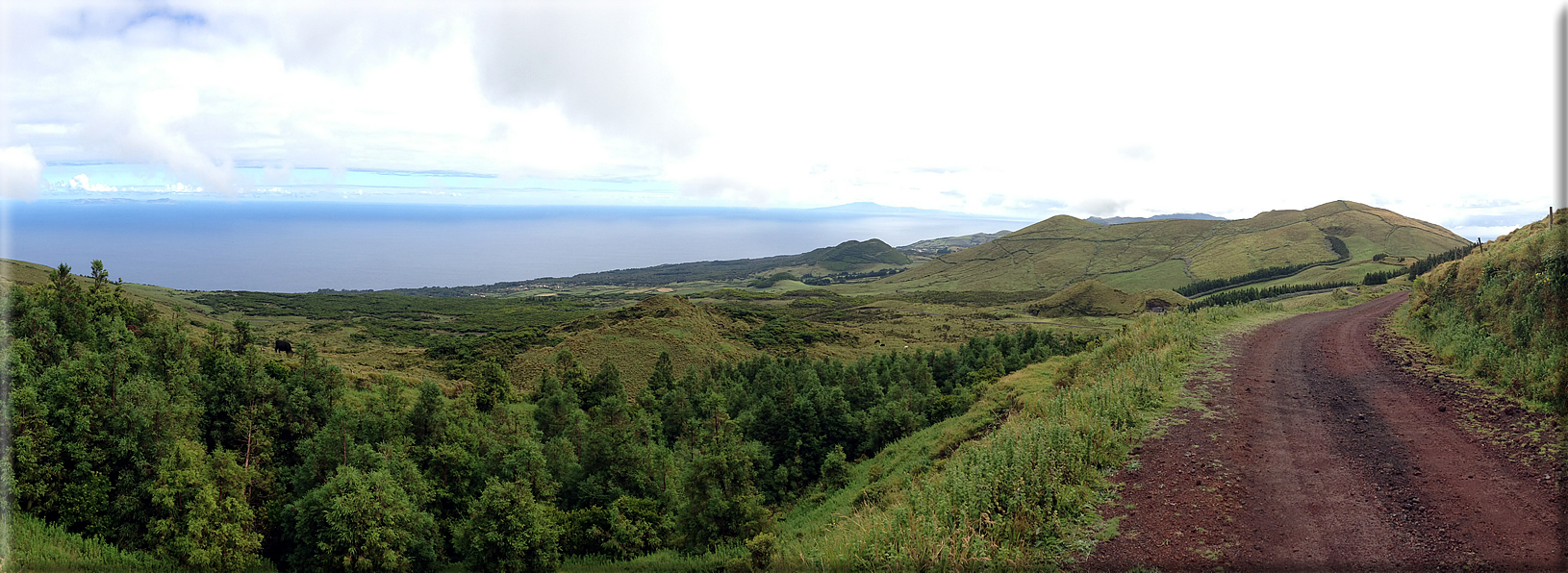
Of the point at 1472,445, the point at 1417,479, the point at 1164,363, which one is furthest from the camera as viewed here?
the point at 1164,363

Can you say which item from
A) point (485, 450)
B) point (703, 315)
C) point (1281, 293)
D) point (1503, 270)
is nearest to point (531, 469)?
point (485, 450)

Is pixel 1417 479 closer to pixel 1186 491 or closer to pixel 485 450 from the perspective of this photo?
pixel 1186 491

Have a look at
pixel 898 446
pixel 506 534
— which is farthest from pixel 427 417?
pixel 898 446

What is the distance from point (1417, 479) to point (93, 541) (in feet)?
92.6

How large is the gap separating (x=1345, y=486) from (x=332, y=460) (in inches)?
1052

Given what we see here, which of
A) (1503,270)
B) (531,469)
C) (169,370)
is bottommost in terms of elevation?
(531,469)

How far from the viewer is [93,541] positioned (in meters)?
16.1

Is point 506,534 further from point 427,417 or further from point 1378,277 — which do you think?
point 1378,277

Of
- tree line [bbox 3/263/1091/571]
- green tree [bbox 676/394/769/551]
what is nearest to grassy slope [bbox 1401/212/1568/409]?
tree line [bbox 3/263/1091/571]

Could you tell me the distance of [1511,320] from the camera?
1414 centimetres

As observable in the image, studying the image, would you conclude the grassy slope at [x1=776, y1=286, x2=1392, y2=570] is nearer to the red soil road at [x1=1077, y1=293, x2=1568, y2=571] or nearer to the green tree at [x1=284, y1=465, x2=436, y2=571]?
the red soil road at [x1=1077, y1=293, x2=1568, y2=571]

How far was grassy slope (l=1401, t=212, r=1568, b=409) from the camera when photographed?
11.2 meters

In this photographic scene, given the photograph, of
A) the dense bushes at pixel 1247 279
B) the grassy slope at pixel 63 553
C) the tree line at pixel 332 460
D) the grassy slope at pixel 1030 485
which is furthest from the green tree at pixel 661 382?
the dense bushes at pixel 1247 279

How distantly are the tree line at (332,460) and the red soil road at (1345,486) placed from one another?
8799mm
